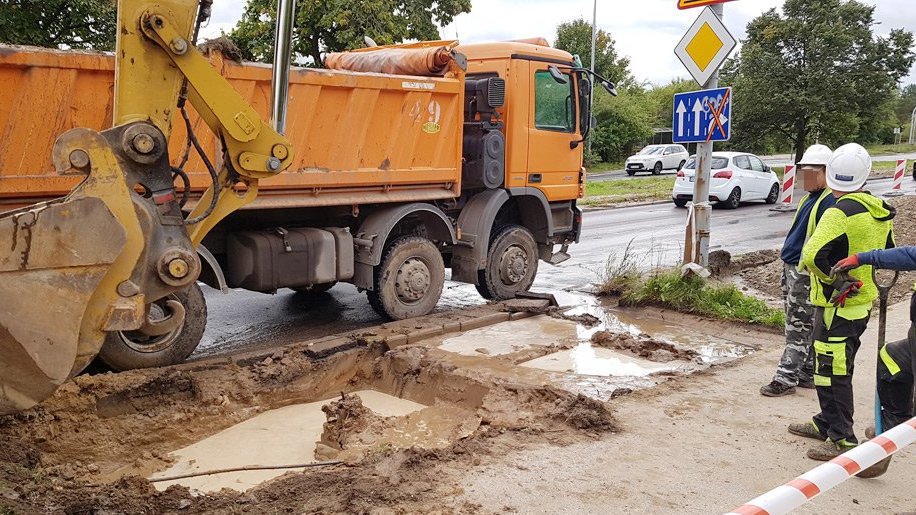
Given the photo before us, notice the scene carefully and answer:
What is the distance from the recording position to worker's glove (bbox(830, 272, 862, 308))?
455 cm

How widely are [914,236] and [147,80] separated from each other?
12804mm

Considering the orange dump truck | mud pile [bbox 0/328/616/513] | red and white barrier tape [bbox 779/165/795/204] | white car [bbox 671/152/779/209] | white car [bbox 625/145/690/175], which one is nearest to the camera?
mud pile [bbox 0/328/616/513]

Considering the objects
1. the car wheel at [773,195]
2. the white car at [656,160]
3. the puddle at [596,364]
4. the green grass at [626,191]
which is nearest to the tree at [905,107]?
the white car at [656,160]

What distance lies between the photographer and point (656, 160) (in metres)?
Result: 35.4

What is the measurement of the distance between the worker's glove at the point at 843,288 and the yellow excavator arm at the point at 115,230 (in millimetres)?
3702

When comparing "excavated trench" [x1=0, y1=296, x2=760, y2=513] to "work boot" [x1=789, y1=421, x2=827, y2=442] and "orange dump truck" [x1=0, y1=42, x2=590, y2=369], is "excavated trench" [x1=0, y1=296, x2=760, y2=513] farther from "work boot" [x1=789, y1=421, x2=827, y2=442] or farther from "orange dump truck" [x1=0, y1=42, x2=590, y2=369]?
"work boot" [x1=789, y1=421, x2=827, y2=442]

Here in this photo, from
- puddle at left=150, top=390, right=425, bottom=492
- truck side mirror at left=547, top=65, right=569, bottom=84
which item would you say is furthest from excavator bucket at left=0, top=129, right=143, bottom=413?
truck side mirror at left=547, top=65, right=569, bottom=84

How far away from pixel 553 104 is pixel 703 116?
174 cm

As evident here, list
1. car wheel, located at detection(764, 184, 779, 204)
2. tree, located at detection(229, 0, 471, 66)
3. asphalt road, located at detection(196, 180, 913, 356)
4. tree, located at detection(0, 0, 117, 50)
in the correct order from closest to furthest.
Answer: asphalt road, located at detection(196, 180, 913, 356) < tree, located at detection(0, 0, 117, 50) < tree, located at detection(229, 0, 471, 66) < car wheel, located at detection(764, 184, 779, 204)

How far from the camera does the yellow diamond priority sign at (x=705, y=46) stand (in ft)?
28.2

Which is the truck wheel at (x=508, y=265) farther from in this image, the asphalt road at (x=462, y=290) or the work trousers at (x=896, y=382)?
the work trousers at (x=896, y=382)

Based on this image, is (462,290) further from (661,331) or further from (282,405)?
(282,405)

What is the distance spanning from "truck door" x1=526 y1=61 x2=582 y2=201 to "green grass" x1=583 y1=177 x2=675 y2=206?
464 inches

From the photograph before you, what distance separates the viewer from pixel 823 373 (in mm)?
4746
